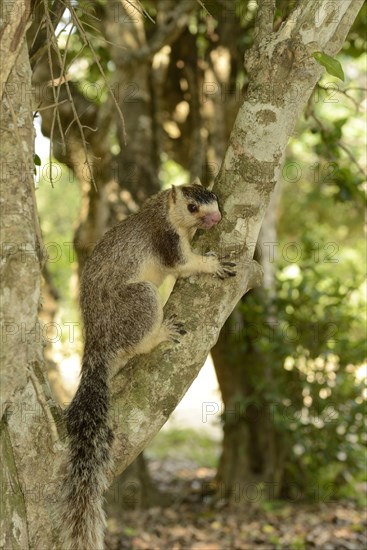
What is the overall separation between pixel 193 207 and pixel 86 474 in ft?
4.37

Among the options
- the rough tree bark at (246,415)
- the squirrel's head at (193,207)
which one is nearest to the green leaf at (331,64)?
the squirrel's head at (193,207)

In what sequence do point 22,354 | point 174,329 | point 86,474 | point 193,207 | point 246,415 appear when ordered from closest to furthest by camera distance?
point 22,354 < point 86,474 < point 174,329 < point 193,207 < point 246,415

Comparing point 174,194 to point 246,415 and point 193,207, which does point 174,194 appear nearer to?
point 193,207

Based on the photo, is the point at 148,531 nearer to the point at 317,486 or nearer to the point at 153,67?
the point at 317,486

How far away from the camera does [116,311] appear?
11.0 feet

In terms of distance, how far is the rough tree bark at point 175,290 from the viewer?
7.86ft

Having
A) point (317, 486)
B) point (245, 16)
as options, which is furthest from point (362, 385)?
point (245, 16)

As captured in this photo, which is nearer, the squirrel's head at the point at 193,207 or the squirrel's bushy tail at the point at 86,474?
the squirrel's bushy tail at the point at 86,474

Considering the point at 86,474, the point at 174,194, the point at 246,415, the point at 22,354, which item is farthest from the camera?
the point at 246,415

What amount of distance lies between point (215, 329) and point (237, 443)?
411cm

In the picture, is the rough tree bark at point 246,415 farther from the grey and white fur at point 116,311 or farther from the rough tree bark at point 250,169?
the rough tree bark at point 250,169

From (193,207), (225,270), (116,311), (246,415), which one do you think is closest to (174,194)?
(193,207)

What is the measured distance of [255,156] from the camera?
2832 mm

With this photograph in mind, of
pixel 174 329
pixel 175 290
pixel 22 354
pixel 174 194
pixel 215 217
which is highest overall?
pixel 174 194
